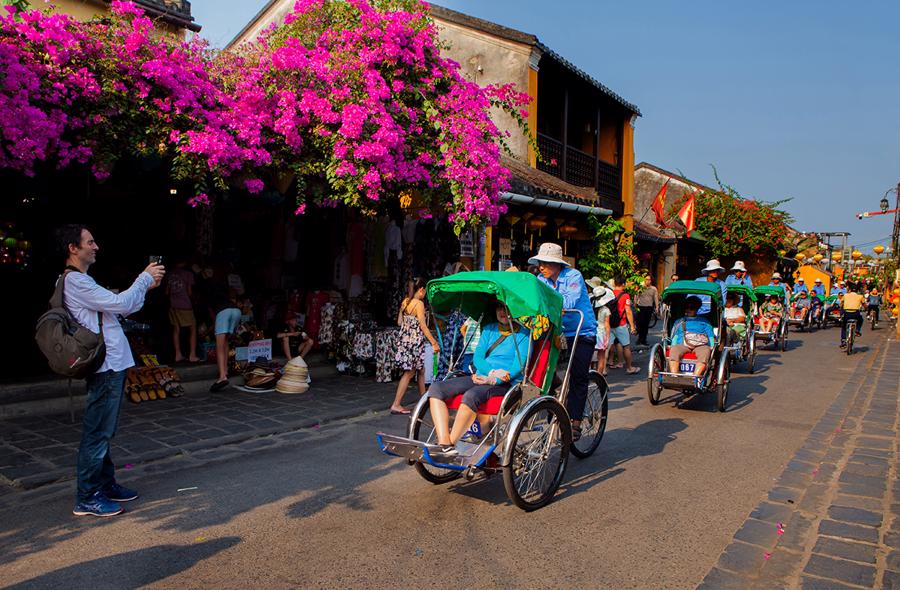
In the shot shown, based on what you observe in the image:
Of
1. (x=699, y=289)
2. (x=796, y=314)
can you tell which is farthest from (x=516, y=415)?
(x=796, y=314)

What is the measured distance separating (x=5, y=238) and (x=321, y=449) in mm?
4257

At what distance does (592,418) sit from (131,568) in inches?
167

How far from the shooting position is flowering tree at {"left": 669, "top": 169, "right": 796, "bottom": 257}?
27.4m

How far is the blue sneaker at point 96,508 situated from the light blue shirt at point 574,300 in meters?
4.00

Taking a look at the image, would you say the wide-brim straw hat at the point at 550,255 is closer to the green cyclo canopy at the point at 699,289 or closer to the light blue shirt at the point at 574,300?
the light blue shirt at the point at 574,300

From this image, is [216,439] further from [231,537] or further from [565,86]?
[565,86]

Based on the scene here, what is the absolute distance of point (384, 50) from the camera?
26.6 feet

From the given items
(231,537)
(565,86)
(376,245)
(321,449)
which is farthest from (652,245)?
(231,537)

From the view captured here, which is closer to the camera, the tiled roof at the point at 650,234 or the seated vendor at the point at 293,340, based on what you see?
the seated vendor at the point at 293,340

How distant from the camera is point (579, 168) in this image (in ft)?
60.6

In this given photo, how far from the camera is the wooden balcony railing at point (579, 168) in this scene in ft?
55.2

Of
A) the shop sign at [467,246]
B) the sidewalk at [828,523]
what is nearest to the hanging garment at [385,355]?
the shop sign at [467,246]

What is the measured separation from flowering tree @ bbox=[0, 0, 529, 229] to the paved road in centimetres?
355

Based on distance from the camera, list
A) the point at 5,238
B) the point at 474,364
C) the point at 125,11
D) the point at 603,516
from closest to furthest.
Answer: the point at 603,516
the point at 474,364
the point at 5,238
the point at 125,11
